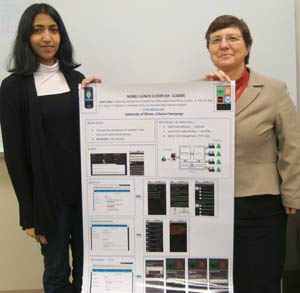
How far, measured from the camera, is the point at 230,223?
1.26m

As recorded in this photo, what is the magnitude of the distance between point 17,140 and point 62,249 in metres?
0.56

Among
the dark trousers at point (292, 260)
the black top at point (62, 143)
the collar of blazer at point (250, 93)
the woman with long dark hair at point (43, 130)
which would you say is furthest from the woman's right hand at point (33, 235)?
the dark trousers at point (292, 260)

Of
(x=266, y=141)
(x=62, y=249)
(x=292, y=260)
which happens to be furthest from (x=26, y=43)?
(x=292, y=260)

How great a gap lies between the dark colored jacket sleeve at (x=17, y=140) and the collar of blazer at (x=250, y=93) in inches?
37.5

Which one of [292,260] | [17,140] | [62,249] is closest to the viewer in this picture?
[17,140]

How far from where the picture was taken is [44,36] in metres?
1.23

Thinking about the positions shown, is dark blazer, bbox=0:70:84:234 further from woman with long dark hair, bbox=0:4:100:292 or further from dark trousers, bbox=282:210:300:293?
dark trousers, bbox=282:210:300:293

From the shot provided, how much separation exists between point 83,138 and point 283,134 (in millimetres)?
901

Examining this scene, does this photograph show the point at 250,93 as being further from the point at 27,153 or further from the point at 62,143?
the point at 27,153

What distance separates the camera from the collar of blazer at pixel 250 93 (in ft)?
3.96

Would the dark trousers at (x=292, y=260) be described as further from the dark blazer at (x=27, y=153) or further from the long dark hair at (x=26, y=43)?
the long dark hair at (x=26, y=43)

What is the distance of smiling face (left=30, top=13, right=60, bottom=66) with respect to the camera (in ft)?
4.04

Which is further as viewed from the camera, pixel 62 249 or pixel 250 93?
pixel 62 249

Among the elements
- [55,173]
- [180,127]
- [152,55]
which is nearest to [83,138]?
[55,173]
